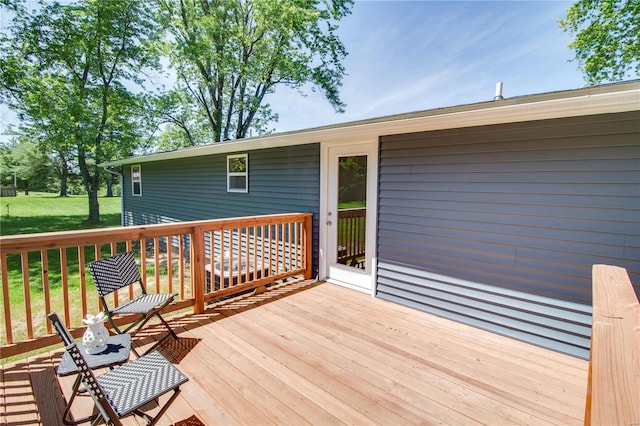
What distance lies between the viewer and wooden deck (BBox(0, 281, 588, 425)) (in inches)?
77.3

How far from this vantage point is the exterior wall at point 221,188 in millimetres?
5039

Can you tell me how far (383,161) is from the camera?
3914 millimetres

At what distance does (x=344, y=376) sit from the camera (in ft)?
7.73

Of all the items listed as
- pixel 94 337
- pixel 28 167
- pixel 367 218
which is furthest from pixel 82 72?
pixel 28 167

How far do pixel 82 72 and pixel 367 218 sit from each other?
48.9ft

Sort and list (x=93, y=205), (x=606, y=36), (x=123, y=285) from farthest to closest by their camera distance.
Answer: (x=93, y=205) → (x=606, y=36) → (x=123, y=285)

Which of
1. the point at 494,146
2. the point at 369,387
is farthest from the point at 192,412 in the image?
the point at 494,146

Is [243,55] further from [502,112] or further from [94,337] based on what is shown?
[94,337]

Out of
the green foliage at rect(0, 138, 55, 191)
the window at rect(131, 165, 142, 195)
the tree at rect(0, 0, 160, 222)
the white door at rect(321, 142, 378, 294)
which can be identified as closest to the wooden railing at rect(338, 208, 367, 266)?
the white door at rect(321, 142, 378, 294)

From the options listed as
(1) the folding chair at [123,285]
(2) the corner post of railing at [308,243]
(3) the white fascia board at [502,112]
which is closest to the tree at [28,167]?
→ (2) the corner post of railing at [308,243]

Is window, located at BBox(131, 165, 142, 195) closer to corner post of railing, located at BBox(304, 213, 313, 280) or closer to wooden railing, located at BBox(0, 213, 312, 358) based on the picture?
wooden railing, located at BBox(0, 213, 312, 358)

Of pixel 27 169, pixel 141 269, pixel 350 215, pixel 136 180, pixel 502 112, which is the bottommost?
pixel 141 269

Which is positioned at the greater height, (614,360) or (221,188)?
(221,188)

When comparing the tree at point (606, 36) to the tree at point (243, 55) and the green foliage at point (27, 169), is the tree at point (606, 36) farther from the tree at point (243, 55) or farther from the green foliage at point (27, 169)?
the green foliage at point (27, 169)
